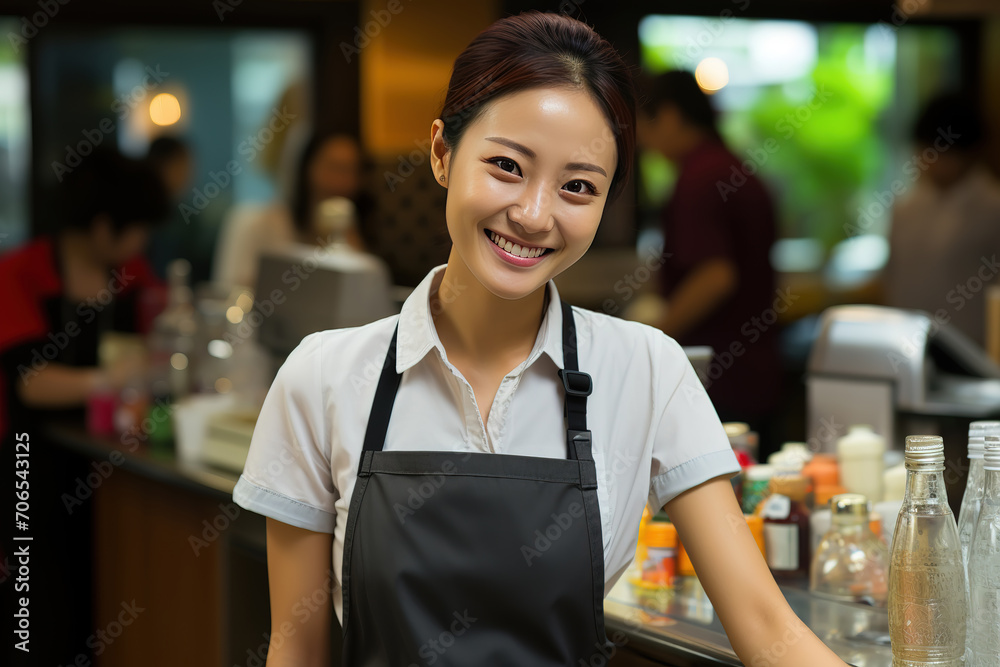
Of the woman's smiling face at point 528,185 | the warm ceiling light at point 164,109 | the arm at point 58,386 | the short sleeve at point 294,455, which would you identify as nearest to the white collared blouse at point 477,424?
the short sleeve at point 294,455

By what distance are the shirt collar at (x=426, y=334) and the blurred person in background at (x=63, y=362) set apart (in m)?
2.03

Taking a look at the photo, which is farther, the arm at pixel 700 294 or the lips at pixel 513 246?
the arm at pixel 700 294

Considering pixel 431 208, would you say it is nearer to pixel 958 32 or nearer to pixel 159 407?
pixel 159 407

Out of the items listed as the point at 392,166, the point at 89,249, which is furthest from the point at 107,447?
the point at 392,166

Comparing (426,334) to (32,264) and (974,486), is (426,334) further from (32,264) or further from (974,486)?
(32,264)

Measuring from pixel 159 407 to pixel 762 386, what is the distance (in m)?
1.86

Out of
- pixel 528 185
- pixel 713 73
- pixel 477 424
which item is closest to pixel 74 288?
pixel 477 424

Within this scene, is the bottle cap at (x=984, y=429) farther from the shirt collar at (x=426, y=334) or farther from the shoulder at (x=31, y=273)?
the shoulder at (x=31, y=273)

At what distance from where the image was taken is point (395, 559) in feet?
3.91

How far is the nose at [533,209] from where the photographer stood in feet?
3.76

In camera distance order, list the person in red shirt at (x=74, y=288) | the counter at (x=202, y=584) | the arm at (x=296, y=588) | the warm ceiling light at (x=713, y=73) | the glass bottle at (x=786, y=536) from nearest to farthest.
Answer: the arm at (x=296, y=588) → the counter at (x=202, y=584) → the glass bottle at (x=786, y=536) → the person in red shirt at (x=74, y=288) → the warm ceiling light at (x=713, y=73)

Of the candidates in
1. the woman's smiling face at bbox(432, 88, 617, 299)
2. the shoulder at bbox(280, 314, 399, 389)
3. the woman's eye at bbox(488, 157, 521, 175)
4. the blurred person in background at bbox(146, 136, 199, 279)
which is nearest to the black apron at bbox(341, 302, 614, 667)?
the shoulder at bbox(280, 314, 399, 389)

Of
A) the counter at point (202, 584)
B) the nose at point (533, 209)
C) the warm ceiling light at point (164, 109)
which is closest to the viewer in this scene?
the nose at point (533, 209)

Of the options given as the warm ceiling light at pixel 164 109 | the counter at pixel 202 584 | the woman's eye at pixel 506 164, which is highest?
the warm ceiling light at pixel 164 109
